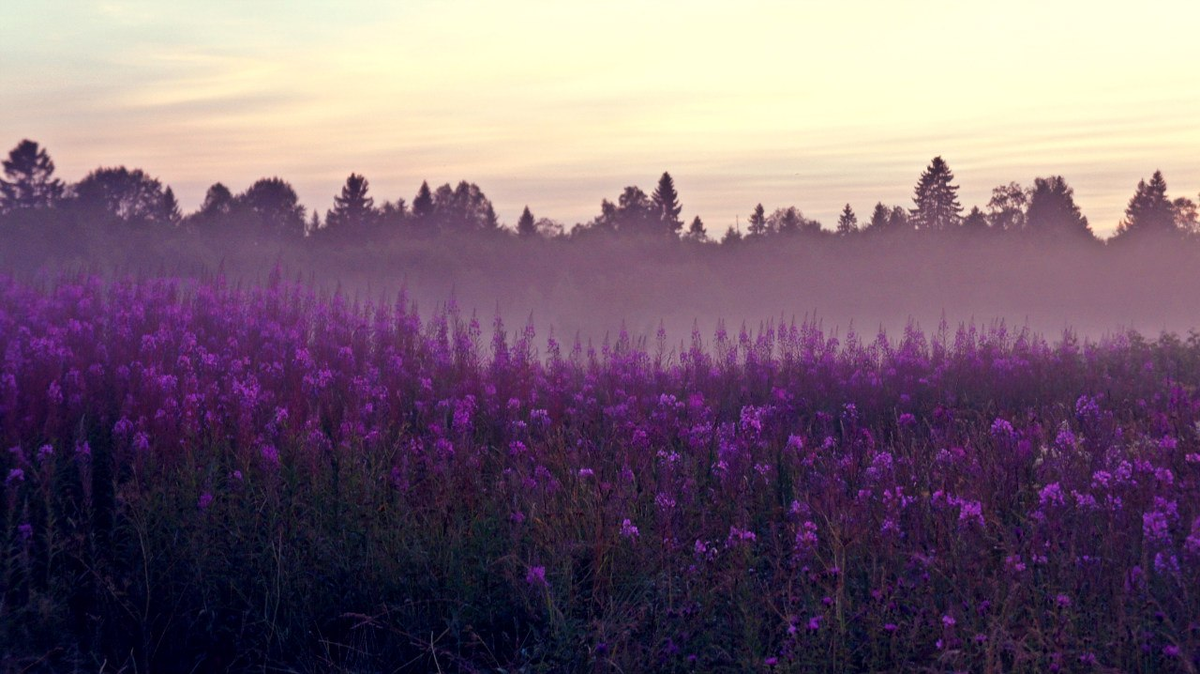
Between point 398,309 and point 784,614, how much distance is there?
27.2 ft

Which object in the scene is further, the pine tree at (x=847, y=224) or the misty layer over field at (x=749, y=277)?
the pine tree at (x=847, y=224)

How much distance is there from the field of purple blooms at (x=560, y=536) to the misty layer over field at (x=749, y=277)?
19.0m

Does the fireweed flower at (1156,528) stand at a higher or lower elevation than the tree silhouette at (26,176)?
lower

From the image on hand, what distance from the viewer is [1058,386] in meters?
9.04

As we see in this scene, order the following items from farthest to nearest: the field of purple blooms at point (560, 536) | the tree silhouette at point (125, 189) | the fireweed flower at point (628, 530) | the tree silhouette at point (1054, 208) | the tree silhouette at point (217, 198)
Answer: the tree silhouette at point (217, 198)
the tree silhouette at point (1054, 208)
the tree silhouette at point (125, 189)
the fireweed flower at point (628, 530)
the field of purple blooms at point (560, 536)

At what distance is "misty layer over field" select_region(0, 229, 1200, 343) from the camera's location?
28.3m

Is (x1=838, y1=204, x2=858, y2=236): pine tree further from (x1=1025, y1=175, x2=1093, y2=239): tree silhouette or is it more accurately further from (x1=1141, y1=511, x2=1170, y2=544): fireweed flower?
(x1=1141, y1=511, x2=1170, y2=544): fireweed flower

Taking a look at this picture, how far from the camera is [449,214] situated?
62781 mm

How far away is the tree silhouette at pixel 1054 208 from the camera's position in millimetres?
49094

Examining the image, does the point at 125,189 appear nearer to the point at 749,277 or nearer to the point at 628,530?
the point at 749,277

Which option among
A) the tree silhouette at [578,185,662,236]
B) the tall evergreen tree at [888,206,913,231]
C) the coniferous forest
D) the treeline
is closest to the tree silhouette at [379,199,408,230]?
the treeline

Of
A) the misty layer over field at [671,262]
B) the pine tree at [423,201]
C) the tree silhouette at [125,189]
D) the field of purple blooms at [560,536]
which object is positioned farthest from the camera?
the pine tree at [423,201]

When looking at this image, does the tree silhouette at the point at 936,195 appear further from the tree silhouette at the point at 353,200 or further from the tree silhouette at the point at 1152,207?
the tree silhouette at the point at 353,200

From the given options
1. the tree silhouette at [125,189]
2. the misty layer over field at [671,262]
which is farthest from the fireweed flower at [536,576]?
the tree silhouette at [125,189]
